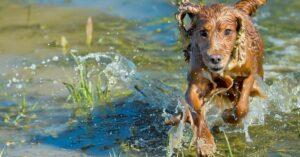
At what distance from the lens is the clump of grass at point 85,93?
741 centimetres

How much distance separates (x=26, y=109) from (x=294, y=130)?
242 centimetres

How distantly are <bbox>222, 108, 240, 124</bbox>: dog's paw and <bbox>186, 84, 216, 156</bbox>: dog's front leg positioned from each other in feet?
0.85

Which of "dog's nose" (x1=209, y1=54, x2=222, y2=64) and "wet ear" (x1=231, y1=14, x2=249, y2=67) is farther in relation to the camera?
"wet ear" (x1=231, y1=14, x2=249, y2=67)

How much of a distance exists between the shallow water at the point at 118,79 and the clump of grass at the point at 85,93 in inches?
2.5

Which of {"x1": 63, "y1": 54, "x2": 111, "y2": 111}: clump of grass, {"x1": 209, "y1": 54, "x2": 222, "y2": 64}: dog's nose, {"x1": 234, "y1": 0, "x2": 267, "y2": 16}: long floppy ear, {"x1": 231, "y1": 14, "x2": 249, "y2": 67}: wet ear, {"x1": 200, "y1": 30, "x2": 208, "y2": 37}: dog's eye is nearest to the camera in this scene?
{"x1": 209, "y1": 54, "x2": 222, "y2": 64}: dog's nose

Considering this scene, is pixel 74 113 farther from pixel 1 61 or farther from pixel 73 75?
pixel 1 61

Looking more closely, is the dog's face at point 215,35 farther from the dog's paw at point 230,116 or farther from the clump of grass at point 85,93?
the clump of grass at point 85,93

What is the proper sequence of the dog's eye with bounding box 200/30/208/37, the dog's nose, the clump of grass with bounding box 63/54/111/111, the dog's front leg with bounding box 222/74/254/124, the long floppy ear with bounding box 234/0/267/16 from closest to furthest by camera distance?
the dog's nose → the dog's eye with bounding box 200/30/208/37 → the dog's front leg with bounding box 222/74/254/124 → the long floppy ear with bounding box 234/0/267/16 → the clump of grass with bounding box 63/54/111/111

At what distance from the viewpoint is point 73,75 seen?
28.6 feet

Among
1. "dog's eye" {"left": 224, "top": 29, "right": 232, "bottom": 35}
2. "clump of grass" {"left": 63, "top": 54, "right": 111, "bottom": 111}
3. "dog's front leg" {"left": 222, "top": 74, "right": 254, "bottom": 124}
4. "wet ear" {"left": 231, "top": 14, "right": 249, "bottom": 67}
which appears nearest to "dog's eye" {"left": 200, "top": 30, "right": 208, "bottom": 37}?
"dog's eye" {"left": 224, "top": 29, "right": 232, "bottom": 35}

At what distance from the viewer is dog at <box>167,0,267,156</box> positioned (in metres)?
6.03

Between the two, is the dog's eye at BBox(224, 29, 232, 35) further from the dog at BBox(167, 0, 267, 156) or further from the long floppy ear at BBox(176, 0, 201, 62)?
the long floppy ear at BBox(176, 0, 201, 62)

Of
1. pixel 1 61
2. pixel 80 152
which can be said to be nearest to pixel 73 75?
pixel 1 61

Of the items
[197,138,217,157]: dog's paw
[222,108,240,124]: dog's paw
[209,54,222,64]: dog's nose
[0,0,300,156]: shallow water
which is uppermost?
[209,54,222,64]: dog's nose
